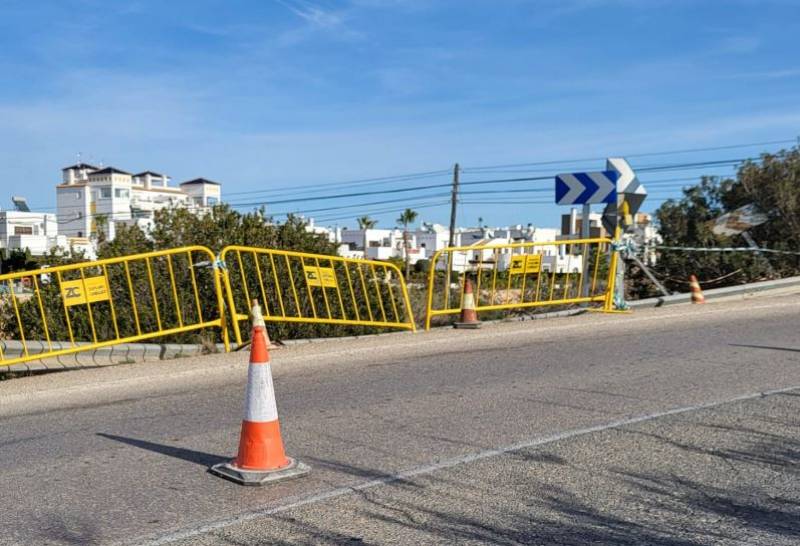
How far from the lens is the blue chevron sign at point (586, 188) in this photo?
50.2ft

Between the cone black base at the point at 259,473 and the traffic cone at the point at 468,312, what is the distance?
8054 millimetres

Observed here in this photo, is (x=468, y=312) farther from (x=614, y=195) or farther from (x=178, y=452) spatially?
(x=178, y=452)

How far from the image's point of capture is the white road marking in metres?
4.75

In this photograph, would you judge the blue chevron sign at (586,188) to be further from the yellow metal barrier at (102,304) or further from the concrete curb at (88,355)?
the concrete curb at (88,355)

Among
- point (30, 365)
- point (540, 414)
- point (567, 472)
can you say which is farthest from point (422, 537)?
point (30, 365)

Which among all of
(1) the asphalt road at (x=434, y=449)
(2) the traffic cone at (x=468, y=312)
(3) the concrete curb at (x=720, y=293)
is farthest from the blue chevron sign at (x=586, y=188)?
(1) the asphalt road at (x=434, y=449)

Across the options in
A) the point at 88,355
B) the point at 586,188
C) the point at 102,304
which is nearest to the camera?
the point at 88,355

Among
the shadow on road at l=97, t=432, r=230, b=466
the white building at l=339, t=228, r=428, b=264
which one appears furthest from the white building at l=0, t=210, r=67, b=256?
the shadow on road at l=97, t=432, r=230, b=466

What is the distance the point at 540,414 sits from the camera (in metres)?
7.27

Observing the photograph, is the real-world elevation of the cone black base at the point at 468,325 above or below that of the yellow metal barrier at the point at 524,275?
below

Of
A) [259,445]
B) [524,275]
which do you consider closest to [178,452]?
[259,445]

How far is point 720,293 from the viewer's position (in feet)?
57.4

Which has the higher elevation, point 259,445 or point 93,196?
point 93,196

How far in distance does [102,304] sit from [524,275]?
6.72m
